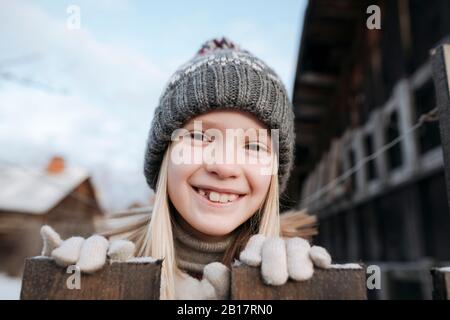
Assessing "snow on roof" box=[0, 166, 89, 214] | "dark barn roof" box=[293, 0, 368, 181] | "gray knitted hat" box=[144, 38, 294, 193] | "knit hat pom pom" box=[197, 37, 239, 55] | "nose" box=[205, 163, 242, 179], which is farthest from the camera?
"snow on roof" box=[0, 166, 89, 214]

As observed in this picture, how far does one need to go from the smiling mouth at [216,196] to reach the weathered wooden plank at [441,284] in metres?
0.68

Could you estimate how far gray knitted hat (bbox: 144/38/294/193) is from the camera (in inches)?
54.3

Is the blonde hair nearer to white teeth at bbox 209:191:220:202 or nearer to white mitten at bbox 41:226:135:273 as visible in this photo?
white teeth at bbox 209:191:220:202

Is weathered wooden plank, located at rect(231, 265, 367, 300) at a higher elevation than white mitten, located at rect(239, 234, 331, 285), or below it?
below

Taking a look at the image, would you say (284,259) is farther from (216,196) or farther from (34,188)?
(34,188)

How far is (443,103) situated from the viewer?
86 cm

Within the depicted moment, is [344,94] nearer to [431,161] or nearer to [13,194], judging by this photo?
[431,161]

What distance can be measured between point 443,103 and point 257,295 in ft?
1.98

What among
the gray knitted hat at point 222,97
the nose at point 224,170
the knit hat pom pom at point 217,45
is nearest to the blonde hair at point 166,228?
the gray knitted hat at point 222,97

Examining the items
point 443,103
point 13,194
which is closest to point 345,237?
point 443,103

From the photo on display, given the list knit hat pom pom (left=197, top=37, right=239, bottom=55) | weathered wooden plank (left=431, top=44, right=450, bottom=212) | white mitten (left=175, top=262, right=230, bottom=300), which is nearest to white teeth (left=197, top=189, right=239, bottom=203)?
white mitten (left=175, top=262, right=230, bottom=300)

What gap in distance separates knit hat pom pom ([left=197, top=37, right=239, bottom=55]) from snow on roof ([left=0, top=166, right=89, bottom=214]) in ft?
41.4

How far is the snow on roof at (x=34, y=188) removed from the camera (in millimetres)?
13750

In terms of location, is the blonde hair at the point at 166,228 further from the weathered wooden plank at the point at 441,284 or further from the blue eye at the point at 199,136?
the weathered wooden plank at the point at 441,284
